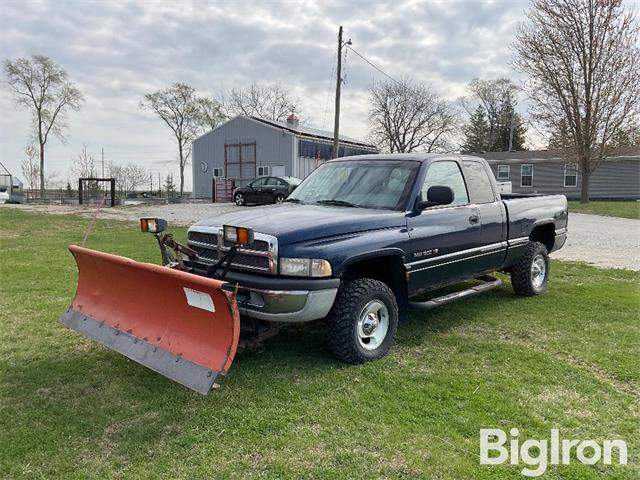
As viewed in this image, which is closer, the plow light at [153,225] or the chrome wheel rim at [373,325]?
the chrome wheel rim at [373,325]

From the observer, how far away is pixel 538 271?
695cm

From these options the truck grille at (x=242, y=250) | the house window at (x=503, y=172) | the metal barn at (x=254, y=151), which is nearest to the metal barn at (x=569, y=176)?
the house window at (x=503, y=172)

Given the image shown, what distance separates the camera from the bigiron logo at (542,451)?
2.98 meters

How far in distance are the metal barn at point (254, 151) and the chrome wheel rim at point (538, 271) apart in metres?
25.0

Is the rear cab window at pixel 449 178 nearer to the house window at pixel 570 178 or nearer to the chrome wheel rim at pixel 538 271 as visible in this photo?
the chrome wheel rim at pixel 538 271

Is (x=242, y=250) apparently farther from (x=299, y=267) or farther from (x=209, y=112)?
(x=209, y=112)

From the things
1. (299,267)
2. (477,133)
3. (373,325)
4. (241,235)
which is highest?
(477,133)

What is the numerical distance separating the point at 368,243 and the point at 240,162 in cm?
3031

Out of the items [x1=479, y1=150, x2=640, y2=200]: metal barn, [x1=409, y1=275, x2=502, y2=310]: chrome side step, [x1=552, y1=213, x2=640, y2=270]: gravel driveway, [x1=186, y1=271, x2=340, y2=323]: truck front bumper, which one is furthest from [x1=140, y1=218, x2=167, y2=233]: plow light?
[x1=479, y1=150, x2=640, y2=200]: metal barn

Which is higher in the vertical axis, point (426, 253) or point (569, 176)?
point (569, 176)

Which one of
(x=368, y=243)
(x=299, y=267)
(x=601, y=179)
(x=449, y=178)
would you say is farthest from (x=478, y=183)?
(x=601, y=179)

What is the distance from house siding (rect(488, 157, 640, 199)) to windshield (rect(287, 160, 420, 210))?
3012 cm

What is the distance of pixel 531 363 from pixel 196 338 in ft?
9.37

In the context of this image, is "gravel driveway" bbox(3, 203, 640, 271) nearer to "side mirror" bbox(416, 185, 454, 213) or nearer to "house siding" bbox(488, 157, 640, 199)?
"side mirror" bbox(416, 185, 454, 213)
